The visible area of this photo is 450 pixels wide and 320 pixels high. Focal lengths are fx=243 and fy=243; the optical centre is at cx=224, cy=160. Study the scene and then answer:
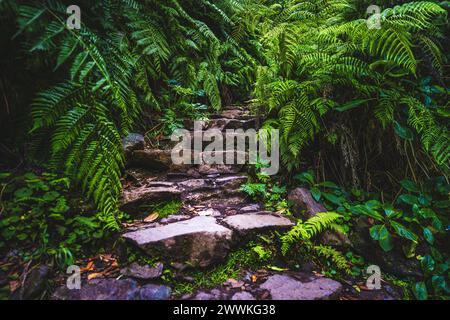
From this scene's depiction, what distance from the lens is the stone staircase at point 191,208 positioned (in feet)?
6.06

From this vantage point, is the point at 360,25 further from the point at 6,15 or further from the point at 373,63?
the point at 6,15

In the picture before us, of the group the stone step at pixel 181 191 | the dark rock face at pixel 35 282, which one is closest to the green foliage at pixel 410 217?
the stone step at pixel 181 191

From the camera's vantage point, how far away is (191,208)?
8.02ft

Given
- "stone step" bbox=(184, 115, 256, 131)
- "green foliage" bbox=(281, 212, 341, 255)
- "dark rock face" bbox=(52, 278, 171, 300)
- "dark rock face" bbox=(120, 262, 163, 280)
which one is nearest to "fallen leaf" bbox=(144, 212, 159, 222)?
"dark rock face" bbox=(120, 262, 163, 280)

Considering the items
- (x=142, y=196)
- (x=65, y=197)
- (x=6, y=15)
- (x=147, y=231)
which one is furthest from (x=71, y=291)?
(x=6, y=15)

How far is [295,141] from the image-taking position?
8.30 feet

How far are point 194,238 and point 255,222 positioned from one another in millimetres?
580

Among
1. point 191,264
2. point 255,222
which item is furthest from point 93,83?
point 255,222

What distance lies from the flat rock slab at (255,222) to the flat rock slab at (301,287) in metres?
0.41

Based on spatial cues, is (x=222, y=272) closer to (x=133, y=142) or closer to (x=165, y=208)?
(x=165, y=208)

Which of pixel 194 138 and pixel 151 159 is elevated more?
pixel 194 138

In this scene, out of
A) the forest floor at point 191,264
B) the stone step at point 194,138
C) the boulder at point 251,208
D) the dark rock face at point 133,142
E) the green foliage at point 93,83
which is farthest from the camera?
the stone step at point 194,138

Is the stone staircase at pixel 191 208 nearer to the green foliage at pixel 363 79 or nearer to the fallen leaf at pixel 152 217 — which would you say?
the fallen leaf at pixel 152 217
